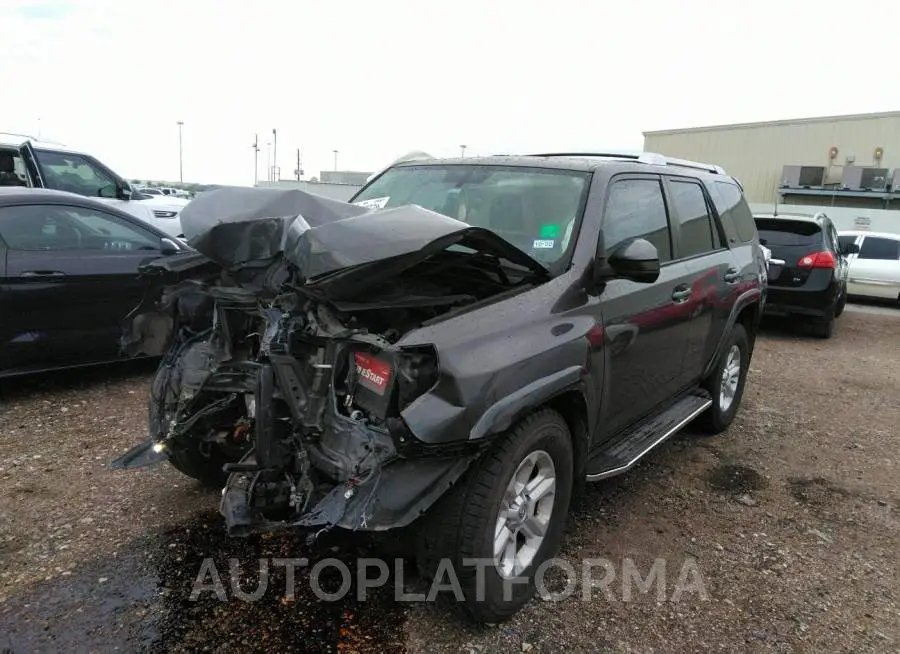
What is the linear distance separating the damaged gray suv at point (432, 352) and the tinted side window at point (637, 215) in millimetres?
17

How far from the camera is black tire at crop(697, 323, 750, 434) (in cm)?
480

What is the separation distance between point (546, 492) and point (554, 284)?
36.3 inches

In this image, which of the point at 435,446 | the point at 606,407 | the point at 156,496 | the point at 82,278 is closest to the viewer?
the point at 435,446

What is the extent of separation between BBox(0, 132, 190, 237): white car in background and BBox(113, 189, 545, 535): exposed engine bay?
641cm

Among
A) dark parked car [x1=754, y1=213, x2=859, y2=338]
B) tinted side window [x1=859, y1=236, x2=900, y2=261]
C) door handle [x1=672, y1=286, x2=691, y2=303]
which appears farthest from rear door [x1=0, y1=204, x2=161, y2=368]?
tinted side window [x1=859, y1=236, x2=900, y2=261]

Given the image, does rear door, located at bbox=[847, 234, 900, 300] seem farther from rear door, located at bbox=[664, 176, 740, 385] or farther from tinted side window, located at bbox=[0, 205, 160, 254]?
tinted side window, located at bbox=[0, 205, 160, 254]

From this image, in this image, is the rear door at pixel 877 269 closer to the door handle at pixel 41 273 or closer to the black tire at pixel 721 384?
the black tire at pixel 721 384

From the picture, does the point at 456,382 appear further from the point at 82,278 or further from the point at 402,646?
the point at 82,278

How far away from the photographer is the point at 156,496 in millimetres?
3674

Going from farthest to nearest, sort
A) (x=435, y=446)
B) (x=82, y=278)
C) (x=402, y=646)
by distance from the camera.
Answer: (x=82, y=278) < (x=402, y=646) < (x=435, y=446)

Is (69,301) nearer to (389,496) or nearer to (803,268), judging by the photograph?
(389,496)

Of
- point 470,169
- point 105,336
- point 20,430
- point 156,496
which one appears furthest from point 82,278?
point 470,169

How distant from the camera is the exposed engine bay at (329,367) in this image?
2271 mm

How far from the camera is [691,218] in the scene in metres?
4.29
